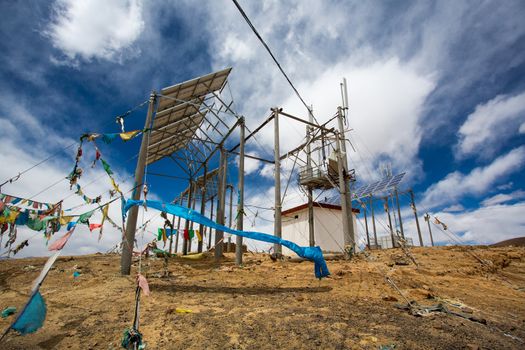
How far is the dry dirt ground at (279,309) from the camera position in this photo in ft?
11.8

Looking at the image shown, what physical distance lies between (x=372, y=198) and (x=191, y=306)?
75.6ft

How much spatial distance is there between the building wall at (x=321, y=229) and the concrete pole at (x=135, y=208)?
15138mm

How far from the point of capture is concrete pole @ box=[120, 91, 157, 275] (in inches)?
320

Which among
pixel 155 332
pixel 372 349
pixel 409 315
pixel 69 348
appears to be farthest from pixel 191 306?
pixel 409 315

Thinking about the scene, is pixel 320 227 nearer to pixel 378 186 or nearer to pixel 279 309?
pixel 378 186

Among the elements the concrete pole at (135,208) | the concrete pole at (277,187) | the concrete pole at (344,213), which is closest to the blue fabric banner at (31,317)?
the concrete pole at (135,208)

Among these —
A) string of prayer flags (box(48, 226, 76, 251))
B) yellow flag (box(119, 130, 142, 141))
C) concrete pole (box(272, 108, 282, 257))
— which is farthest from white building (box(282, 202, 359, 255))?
string of prayer flags (box(48, 226, 76, 251))

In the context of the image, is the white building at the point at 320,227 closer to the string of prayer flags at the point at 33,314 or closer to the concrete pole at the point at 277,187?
the concrete pole at the point at 277,187

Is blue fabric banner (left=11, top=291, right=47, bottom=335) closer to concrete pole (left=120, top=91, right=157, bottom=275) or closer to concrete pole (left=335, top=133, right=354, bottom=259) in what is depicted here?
concrete pole (left=120, top=91, right=157, bottom=275)

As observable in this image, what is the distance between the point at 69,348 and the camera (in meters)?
3.48

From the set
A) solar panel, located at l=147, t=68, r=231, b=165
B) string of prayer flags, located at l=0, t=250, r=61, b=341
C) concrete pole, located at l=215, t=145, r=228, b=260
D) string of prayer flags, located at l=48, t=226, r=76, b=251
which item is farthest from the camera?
concrete pole, located at l=215, t=145, r=228, b=260

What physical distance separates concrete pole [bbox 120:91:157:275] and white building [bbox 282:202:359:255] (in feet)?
49.7

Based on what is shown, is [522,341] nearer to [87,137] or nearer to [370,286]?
[370,286]

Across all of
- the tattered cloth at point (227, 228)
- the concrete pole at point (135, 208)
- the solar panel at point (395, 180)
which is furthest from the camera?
the solar panel at point (395, 180)
